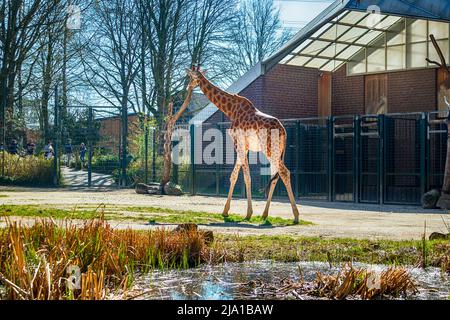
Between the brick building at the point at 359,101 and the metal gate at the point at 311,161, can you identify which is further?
the metal gate at the point at 311,161

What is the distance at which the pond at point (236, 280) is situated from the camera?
18.4 feet

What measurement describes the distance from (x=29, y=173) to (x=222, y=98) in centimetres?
1413

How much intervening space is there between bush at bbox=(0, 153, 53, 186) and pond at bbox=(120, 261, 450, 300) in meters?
20.0

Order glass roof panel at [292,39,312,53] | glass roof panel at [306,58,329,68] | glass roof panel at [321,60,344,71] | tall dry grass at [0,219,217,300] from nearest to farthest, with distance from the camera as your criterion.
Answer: tall dry grass at [0,219,217,300] → glass roof panel at [292,39,312,53] → glass roof panel at [306,58,329,68] → glass roof panel at [321,60,344,71]

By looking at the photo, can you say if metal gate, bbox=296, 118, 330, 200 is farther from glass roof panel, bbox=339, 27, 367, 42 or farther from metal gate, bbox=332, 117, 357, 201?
glass roof panel, bbox=339, 27, 367, 42

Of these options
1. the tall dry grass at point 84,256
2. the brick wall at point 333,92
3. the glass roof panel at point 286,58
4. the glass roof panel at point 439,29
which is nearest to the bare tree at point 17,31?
the brick wall at point 333,92

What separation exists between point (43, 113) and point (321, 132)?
1611 cm

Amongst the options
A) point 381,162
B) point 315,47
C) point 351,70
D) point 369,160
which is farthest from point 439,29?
point 381,162

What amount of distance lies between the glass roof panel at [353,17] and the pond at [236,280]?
53.4ft

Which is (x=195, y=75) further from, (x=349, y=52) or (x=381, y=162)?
(x=349, y=52)

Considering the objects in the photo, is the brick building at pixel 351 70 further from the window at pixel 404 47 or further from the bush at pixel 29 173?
the bush at pixel 29 173

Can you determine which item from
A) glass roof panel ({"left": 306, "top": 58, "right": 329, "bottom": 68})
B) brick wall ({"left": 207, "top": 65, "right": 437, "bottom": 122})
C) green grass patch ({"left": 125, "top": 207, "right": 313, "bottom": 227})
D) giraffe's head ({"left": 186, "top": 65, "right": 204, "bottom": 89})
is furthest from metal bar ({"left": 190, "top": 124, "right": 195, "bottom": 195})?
→ green grass patch ({"left": 125, "top": 207, "right": 313, "bottom": 227})

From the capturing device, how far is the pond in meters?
5.61

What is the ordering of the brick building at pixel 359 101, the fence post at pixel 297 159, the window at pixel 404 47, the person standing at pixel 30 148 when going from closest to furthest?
the brick building at pixel 359 101 → the fence post at pixel 297 159 → the window at pixel 404 47 → the person standing at pixel 30 148
